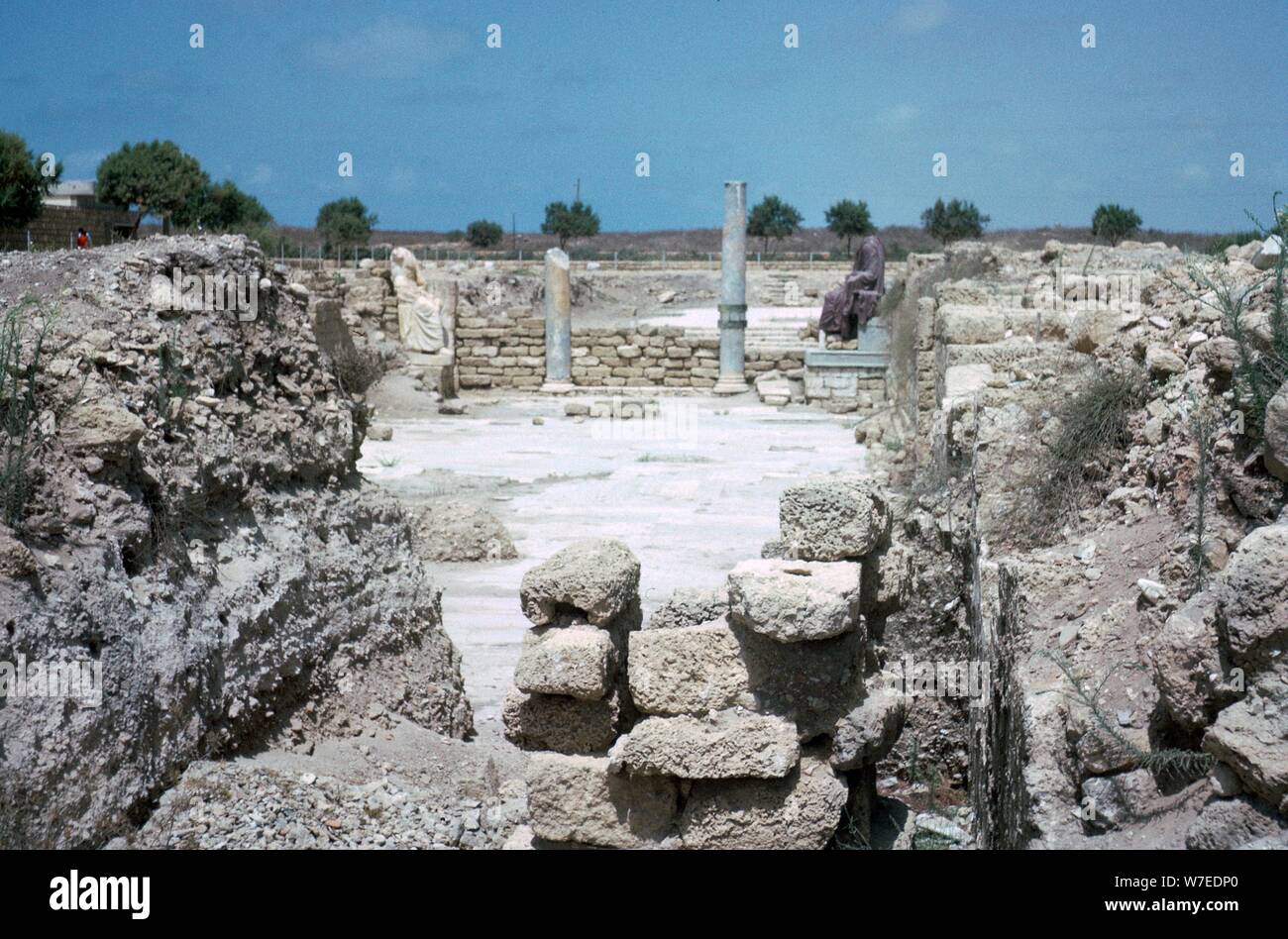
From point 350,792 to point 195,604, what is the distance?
33.3 inches

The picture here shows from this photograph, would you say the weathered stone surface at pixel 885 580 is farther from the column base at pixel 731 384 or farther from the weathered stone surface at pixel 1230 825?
the column base at pixel 731 384

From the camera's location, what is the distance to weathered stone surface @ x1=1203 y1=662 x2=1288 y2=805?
2695 millimetres

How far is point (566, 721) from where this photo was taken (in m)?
4.22

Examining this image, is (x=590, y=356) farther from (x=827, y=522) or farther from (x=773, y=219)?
(x=773, y=219)

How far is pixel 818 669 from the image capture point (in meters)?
3.90

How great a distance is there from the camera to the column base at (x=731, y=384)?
980 inches

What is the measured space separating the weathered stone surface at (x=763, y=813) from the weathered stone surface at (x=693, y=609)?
0.65m

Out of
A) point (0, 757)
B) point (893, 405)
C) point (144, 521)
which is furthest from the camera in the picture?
point (893, 405)

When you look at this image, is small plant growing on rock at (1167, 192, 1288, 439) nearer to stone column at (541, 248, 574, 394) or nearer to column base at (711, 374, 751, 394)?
column base at (711, 374, 751, 394)

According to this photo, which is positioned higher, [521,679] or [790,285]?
[790,285]

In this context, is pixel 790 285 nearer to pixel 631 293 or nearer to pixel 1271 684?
pixel 631 293

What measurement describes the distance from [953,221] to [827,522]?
59.8 metres

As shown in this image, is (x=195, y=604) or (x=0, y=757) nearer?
(x=0, y=757)
